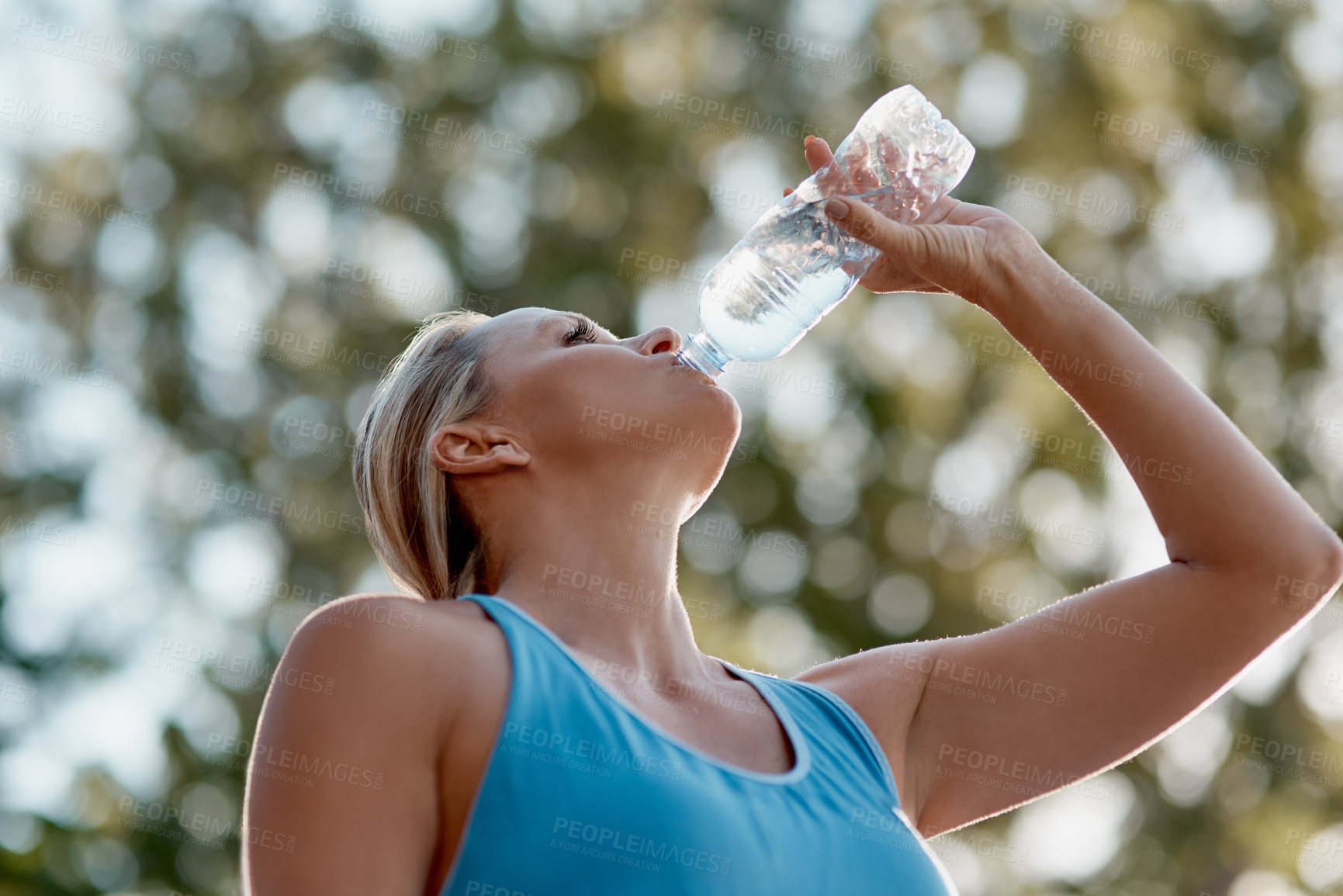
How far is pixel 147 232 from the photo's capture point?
34.9 feet

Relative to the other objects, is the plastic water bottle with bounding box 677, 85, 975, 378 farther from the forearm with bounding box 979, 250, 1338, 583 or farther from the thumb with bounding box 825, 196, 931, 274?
the forearm with bounding box 979, 250, 1338, 583

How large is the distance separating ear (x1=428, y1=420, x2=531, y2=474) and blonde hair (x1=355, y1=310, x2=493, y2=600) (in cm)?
4

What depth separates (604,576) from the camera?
77.7 inches

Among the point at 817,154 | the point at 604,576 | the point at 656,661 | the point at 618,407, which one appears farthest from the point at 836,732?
the point at 817,154

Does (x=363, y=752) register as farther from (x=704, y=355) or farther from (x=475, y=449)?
(x=704, y=355)

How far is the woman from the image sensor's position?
1.54 m

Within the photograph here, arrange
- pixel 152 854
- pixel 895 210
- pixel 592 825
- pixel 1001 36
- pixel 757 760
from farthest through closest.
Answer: pixel 1001 36 → pixel 152 854 → pixel 895 210 → pixel 757 760 → pixel 592 825

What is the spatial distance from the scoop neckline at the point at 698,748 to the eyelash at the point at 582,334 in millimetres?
512

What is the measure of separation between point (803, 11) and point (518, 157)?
2.71m

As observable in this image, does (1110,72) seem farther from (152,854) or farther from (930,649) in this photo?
(930,649)

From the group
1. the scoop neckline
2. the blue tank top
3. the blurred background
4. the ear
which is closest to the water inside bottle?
the ear

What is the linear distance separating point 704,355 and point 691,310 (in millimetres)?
6672

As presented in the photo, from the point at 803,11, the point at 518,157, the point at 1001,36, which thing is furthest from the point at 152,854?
the point at 1001,36

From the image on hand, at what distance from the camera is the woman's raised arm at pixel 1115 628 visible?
1.95m
